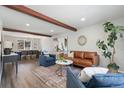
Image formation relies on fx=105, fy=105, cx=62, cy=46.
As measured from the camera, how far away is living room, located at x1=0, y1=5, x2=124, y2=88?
3.17m

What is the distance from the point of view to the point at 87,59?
17.7ft

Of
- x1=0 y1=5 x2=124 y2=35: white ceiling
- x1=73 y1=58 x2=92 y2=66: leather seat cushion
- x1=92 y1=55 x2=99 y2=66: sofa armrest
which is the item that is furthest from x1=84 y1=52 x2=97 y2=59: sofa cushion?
x1=0 y1=5 x2=124 y2=35: white ceiling

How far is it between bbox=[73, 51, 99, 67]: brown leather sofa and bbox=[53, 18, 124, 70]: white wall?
38 centimetres

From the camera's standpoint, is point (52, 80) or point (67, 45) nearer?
point (52, 80)

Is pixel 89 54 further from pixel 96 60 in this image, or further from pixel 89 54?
pixel 96 60

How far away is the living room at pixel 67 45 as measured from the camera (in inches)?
125

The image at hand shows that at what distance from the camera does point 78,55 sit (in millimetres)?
6020

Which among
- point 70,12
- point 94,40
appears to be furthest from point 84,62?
point 70,12

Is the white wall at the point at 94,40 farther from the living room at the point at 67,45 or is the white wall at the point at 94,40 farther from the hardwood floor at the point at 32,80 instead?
the hardwood floor at the point at 32,80

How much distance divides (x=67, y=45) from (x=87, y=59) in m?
2.51
